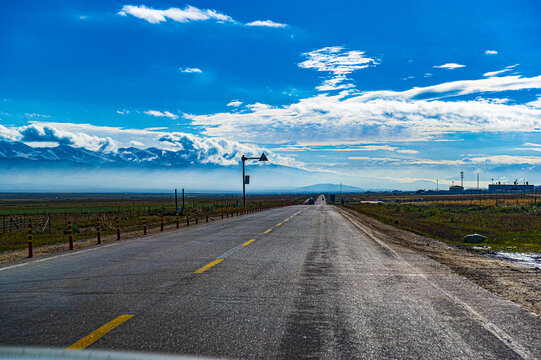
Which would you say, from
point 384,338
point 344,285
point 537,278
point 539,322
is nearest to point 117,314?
point 384,338

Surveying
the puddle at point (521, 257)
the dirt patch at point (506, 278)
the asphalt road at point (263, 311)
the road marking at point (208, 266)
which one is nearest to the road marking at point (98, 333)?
the asphalt road at point (263, 311)

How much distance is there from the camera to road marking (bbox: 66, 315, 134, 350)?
427cm

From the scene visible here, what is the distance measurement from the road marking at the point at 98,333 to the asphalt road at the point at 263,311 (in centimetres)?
1

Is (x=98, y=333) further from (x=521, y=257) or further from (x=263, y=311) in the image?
(x=521, y=257)

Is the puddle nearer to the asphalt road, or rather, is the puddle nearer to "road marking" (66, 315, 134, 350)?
the asphalt road

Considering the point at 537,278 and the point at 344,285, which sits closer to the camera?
the point at 344,285

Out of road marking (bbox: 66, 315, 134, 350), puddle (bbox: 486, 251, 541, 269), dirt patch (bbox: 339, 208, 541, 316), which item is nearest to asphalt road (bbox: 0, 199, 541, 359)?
road marking (bbox: 66, 315, 134, 350)

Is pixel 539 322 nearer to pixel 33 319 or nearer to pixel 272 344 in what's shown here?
pixel 272 344

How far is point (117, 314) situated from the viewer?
548 cm

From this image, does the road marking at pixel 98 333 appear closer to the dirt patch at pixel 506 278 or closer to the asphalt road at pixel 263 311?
the asphalt road at pixel 263 311

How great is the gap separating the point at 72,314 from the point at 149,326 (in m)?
1.31

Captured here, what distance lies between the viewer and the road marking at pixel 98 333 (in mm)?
4270

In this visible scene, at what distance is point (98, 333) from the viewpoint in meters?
4.70

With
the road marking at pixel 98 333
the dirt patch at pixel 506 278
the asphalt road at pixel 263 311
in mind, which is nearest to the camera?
the road marking at pixel 98 333
